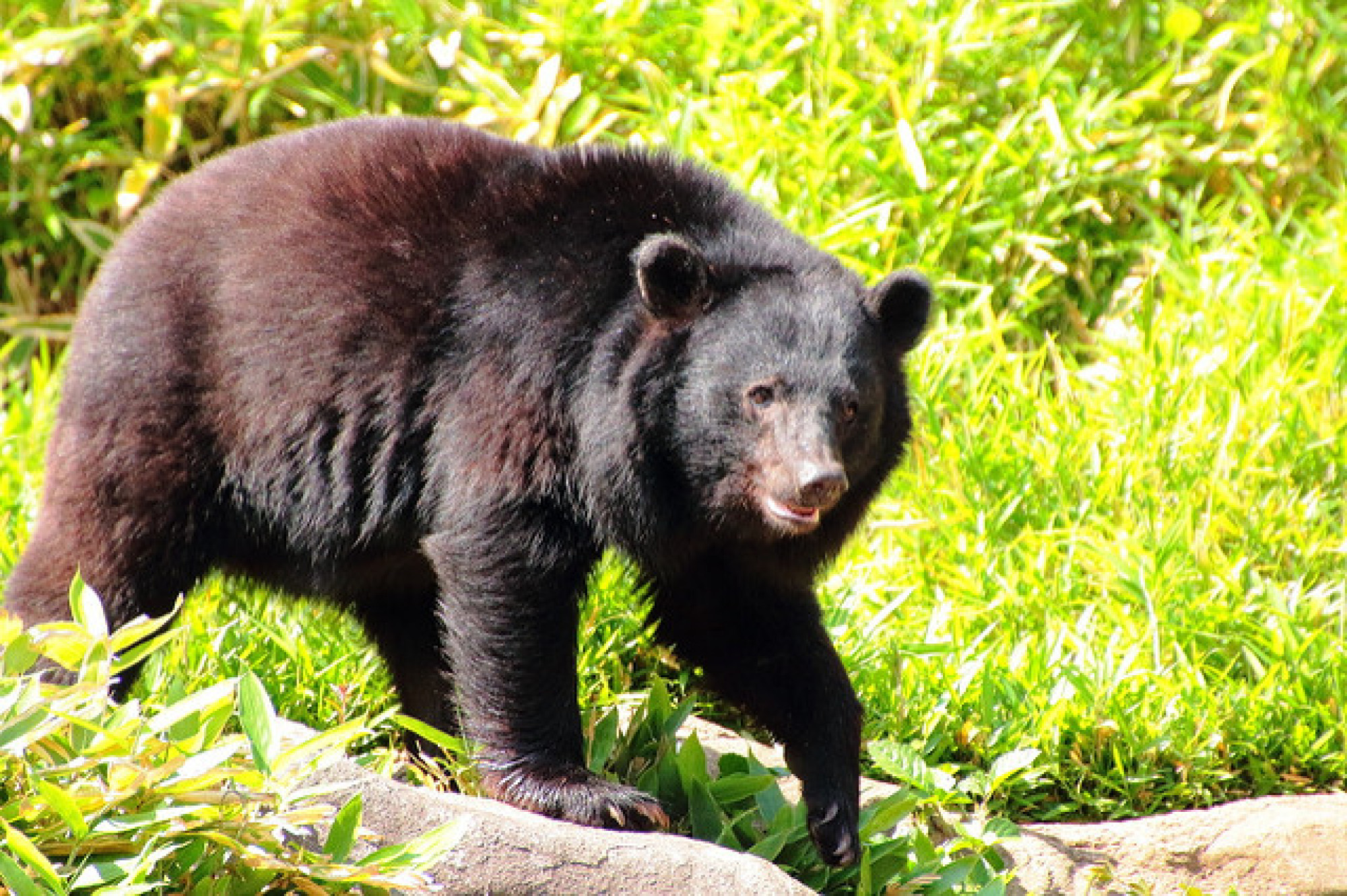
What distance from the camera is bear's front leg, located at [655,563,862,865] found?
472 cm

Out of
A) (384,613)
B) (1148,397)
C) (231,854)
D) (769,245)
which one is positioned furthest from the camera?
(1148,397)

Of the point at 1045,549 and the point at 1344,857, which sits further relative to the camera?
the point at 1045,549

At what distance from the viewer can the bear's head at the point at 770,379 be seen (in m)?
4.44

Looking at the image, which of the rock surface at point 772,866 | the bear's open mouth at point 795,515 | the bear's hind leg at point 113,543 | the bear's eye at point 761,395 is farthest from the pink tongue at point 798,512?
the bear's hind leg at point 113,543

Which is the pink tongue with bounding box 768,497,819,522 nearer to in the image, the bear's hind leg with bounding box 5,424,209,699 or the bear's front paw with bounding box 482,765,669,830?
the bear's front paw with bounding box 482,765,669,830

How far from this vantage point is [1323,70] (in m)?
8.02

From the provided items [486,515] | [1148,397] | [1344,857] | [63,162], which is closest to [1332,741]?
[1344,857]

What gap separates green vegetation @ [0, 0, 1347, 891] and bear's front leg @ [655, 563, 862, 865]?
0.27 metres

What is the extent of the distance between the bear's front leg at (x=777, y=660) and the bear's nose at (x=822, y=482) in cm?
57

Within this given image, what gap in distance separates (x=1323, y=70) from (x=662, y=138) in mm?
2976

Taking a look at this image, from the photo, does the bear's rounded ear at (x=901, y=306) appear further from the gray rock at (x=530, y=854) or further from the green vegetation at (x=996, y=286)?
the gray rock at (x=530, y=854)

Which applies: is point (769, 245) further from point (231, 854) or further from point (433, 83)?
point (433, 83)

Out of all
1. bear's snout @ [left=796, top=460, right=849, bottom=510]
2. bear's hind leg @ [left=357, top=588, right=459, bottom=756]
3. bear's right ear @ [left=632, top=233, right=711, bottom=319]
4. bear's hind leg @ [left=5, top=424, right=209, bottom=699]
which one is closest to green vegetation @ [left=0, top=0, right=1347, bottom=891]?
bear's hind leg @ [left=357, top=588, right=459, bottom=756]

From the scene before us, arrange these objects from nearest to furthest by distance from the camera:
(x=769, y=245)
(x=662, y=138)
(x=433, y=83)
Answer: (x=769, y=245), (x=662, y=138), (x=433, y=83)
